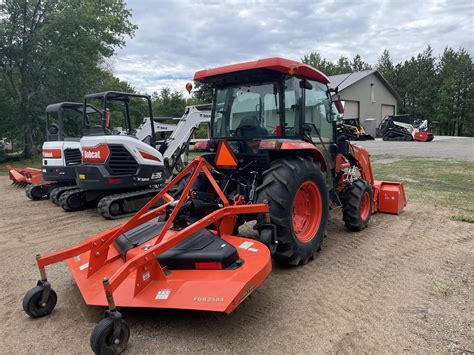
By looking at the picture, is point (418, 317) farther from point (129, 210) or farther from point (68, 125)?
point (68, 125)

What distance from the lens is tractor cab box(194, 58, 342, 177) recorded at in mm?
3932

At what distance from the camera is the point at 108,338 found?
93.2 inches

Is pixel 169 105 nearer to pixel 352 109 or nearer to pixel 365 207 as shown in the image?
pixel 352 109

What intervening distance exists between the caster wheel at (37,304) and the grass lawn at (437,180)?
226 inches

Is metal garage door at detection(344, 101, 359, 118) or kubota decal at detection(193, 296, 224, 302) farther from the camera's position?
metal garage door at detection(344, 101, 359, 118)

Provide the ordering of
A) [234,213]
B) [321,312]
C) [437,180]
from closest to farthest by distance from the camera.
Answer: [321,312]
[234,213]
[437,180]

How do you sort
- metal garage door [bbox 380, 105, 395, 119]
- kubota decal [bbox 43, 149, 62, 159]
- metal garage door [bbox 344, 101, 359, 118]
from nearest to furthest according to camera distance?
kubota decal [bbox 43, 149, 62, 159]
metal garage door [bbox 344, 101, 359, 118]
metal garage door [bbox 380, 105, 395, 119]

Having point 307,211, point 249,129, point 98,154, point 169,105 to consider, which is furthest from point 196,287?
point 169,105

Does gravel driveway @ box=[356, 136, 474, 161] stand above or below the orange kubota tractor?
below

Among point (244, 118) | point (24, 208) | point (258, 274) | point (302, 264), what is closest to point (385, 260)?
point (302, 264)

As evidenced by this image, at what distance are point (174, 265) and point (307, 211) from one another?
6.19ft

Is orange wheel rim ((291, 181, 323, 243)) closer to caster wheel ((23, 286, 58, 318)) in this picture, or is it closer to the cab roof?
the cab roof

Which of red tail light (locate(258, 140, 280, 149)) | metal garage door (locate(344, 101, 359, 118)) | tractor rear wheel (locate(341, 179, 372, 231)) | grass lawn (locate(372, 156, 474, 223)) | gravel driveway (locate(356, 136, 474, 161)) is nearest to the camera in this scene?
red tail light (locate(258, 140, 280, 149))

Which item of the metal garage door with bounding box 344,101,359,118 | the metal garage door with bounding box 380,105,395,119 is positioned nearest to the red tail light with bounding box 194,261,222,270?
the metal garage door with bounding box 344,101,359,118
